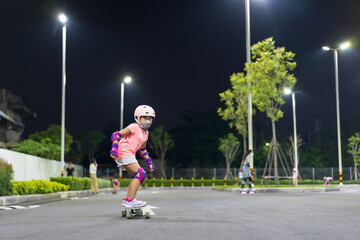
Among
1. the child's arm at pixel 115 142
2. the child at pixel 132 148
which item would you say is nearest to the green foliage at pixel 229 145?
the child at pixel 132 148

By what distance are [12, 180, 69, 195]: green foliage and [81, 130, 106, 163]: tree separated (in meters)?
43.8

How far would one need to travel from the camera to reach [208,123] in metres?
67.3

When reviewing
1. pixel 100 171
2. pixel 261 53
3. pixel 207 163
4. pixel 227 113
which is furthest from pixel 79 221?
pixel 207 163

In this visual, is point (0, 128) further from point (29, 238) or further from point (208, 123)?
point (29, 238)

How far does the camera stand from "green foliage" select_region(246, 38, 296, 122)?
29.1 metres

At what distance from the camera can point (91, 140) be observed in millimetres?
63219

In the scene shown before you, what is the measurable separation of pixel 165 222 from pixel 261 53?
77.9 ft

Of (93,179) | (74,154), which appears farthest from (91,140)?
(93,179)

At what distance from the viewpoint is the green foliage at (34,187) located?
15086 millimetres

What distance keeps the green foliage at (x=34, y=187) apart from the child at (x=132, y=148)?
771 cm

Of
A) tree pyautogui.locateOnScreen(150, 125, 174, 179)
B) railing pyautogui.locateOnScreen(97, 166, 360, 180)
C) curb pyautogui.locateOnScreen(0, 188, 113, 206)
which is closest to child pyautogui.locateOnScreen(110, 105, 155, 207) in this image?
curb pyautogui.locateOnScreen(0, 188, 113, 206)

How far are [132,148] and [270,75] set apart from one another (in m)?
22.5

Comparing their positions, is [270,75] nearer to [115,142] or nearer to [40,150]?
[40,150]

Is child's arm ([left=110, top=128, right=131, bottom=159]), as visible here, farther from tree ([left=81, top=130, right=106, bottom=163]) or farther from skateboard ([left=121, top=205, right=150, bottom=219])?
tree ([left=81, top=130, right=106, bottom=163])
